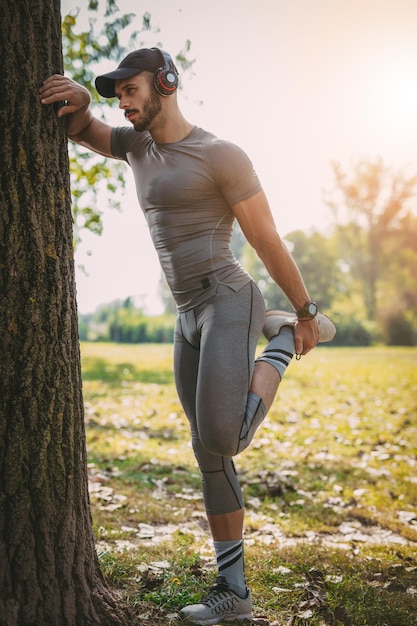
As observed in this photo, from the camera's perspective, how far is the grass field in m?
3.28

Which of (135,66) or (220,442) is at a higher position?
(135,66)

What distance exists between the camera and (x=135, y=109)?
2963 millimetres

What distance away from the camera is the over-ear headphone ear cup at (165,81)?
9.68 feet

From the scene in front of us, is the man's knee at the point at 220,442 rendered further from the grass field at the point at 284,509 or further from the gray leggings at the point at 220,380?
the grass field at the point at 284,509

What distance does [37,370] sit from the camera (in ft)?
8.39

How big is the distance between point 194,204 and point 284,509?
3345mm

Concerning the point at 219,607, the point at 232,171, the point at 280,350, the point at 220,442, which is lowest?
the point at 219,607

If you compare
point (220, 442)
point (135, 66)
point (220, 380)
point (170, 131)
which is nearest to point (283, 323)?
point (220, 380)

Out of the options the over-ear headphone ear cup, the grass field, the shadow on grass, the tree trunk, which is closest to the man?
the over-ear headphone ear cup

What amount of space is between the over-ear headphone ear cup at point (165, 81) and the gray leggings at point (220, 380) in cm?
98

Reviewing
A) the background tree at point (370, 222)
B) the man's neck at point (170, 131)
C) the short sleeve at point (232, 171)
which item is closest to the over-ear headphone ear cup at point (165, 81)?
the man's neck at point (170, 131)

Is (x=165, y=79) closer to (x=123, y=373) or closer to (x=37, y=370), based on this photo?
(x=37, y=370)

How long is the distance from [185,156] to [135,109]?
33cm

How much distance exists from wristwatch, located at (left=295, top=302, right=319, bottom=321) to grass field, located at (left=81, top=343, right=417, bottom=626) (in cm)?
148
